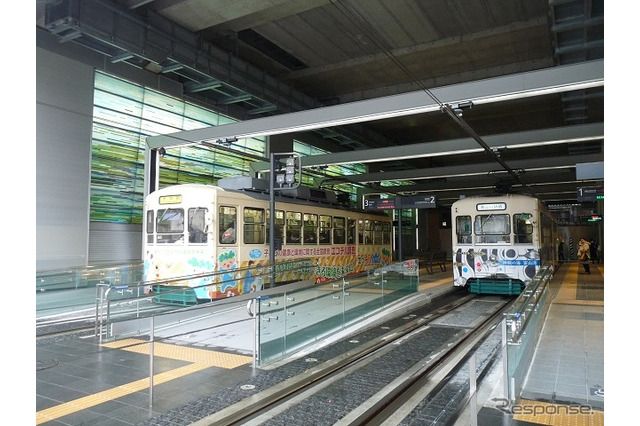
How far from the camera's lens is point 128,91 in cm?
1612

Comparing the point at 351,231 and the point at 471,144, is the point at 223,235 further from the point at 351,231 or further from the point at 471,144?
the point at 471,144

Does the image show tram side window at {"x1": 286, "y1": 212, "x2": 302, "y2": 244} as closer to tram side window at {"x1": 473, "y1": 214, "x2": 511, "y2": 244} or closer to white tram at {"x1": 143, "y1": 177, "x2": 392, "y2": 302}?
white tram at {"x1": 143, "y1": 177, "x2": 392, "y2": 302}

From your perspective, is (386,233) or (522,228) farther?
(386,233)

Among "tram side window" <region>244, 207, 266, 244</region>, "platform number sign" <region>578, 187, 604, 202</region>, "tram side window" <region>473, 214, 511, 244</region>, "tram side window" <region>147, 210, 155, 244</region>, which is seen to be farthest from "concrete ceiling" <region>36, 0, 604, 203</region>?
"tram side window" <region>147, 210, 155, 244</region>

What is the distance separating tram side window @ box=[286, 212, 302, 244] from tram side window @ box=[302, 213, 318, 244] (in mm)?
304

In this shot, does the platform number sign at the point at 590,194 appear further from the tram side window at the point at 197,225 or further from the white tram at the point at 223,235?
the tram side window at the point at 197,225

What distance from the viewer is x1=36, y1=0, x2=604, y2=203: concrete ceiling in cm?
1073

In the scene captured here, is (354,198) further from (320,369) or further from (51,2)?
(320,369)

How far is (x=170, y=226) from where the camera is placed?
11.1 metres

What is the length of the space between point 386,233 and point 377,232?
4.04 ft

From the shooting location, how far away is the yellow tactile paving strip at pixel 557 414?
4113 mm

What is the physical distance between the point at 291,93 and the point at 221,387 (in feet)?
56.4

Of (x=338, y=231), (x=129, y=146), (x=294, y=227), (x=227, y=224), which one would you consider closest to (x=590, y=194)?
(x=338, y=231)
